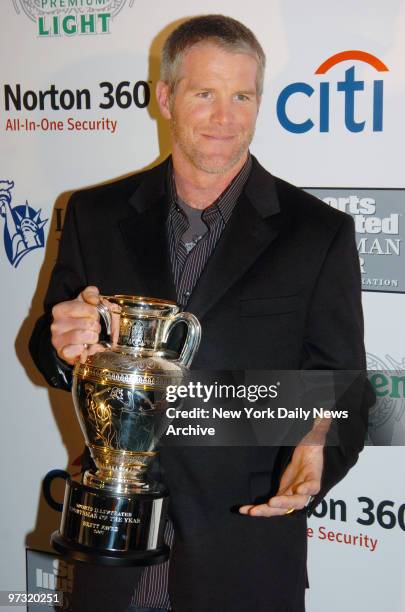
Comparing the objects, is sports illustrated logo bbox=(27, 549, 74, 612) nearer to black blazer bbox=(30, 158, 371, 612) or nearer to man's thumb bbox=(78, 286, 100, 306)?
black blazer bbox=(30, 158, 371, 612)

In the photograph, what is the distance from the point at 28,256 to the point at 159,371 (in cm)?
150

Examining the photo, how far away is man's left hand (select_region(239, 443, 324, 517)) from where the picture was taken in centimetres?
157

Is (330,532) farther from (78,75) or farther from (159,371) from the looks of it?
(78,75)

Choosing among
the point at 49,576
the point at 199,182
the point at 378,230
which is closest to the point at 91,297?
the point at 199,182

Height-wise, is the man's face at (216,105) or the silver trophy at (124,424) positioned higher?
the man's face at (216,105)

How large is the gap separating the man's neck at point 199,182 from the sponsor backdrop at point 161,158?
2.15 ft

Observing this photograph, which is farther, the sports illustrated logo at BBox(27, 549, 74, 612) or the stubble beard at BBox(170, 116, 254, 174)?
the sports illustrated logo at BBox(27, 549, 74, 612)

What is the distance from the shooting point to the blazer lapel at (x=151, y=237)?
175 cm

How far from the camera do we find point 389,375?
8.02 feet

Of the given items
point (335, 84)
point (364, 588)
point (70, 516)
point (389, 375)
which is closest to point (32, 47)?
point (335, 84)

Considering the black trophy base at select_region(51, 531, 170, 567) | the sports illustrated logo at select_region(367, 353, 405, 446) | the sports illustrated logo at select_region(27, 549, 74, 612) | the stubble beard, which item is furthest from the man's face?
the sports illustrated logo at select_region(27, 549, 74, 612)

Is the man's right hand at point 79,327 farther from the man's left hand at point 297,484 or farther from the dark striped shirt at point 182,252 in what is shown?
the man's left hand at point 297,484

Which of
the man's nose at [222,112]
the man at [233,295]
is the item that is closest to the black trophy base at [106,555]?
the man at [233,295]

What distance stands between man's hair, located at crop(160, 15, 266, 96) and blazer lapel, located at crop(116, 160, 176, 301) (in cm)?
22
